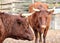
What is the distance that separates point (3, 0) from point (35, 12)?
534 cm

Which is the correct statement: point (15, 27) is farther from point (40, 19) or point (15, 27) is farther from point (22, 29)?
point (40, 19)

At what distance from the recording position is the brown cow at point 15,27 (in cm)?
889

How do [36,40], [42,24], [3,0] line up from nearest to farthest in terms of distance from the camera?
[42,24] < [36,40] < [3,0]

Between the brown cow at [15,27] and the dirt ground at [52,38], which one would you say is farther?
the dirt ground at [52,38]

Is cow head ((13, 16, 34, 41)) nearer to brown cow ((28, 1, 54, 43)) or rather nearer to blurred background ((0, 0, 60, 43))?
brown cow ((28, 1, 54, 43))

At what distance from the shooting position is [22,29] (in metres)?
9.01

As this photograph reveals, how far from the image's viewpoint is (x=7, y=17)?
8.99m

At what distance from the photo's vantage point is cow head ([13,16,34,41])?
8945 millimetres

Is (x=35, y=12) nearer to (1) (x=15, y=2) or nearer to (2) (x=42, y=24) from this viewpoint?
(2) (x=42, y=24)

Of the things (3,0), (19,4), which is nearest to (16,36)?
(3,0)

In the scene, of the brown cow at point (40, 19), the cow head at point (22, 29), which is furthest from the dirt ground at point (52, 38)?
the cow head at point (22, 29)

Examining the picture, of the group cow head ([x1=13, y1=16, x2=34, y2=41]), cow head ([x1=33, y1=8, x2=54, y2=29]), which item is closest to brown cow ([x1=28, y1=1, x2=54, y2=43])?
cow head ([x1=33, y1=8, x2=54, y2=29])

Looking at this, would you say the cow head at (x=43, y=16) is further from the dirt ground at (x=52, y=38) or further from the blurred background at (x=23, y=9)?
the blurred background at (x=23, y=9)

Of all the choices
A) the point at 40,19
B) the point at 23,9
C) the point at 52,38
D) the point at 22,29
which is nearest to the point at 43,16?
the point at 40,19
